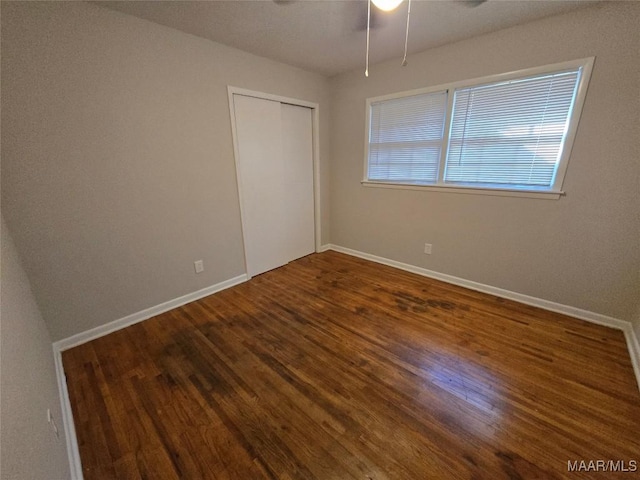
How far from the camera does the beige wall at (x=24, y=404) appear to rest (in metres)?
0.69

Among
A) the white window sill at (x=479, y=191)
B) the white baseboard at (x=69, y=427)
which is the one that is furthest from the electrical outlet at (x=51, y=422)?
the white window sill at (x=479, y=191)

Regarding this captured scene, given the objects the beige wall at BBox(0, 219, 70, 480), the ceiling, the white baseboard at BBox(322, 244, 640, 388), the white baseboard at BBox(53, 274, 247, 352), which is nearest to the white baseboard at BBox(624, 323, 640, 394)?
the white baseboard at BBox(322, 244, 640, 388)

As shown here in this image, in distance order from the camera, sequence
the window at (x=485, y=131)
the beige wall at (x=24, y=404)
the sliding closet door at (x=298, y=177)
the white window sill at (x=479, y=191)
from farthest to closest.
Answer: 1. the sliding closet door at (x=298, y=177)
2. the white window sill at (x=479, y=191)
3. the window at (x=485, y=131)
4. the beige wall at (x=24, y=404)

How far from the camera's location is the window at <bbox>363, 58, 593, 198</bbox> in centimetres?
215

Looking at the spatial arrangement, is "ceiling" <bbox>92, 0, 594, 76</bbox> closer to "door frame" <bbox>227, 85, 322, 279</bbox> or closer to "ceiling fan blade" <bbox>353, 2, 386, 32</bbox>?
"ceiling fan blade" <bbox>353, 2, 386, 32</bbox>

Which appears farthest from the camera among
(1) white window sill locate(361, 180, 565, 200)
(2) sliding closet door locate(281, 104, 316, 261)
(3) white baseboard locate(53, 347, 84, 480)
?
(2) sliding closet door locate(281, 104, 316, 261)

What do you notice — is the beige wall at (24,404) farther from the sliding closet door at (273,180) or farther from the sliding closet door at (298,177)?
the sliding closet door at (298,177)

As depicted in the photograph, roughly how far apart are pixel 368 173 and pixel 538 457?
9.81 ft

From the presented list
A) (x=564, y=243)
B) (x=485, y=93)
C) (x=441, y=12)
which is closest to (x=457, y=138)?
(x=485, y=93)

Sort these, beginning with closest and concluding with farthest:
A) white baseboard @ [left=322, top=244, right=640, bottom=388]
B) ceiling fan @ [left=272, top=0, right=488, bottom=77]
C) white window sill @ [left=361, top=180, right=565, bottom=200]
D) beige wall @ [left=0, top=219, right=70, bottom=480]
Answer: beige wall @ [left=0, top=219, right=70, bottom=480], ceiling fan @ [left=272, top=0, right=488, bottom=77], white baseboard @ [left=322, top=244, right=640, bottom=388], white window sill @ [left=361, top=180, right=565, bottom=200]

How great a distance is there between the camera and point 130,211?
7.12ft

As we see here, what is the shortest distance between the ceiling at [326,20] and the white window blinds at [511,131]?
499 mm

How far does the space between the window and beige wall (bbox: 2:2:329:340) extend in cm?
164

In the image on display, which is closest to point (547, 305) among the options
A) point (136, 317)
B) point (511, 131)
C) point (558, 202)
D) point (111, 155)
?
point (558, 202)
